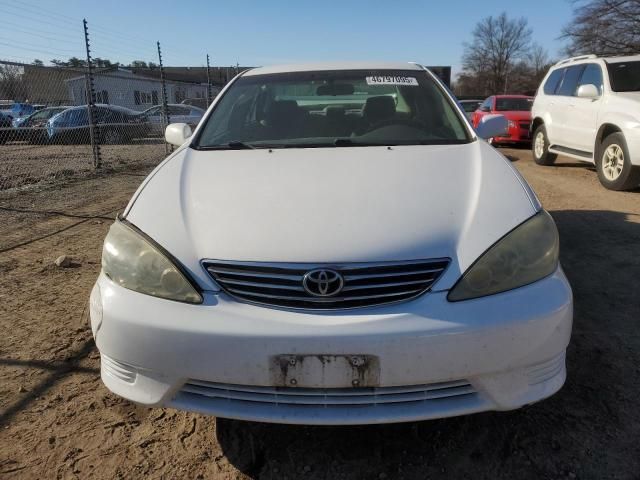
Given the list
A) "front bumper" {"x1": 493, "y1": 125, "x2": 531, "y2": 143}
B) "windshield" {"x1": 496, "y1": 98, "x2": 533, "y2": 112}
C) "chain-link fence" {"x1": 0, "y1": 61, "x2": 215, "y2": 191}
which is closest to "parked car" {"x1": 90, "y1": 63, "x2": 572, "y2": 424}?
"chain-link fence" {"x1": 0, "y1": 61, "x2": 215, "y2": 191}

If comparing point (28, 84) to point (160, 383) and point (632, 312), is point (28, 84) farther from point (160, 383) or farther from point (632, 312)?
point (632, 312)

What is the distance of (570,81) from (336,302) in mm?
8358

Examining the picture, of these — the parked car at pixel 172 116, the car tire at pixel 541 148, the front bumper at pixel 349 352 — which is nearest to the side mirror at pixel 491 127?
the front bumper at pixel 349 352

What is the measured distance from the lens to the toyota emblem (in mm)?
1823

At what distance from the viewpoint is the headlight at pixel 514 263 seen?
1.87 metres

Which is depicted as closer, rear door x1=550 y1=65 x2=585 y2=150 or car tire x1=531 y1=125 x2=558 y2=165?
rear door x1=550 y1=65 x2=585 y2=150

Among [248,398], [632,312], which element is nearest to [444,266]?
[248,398]

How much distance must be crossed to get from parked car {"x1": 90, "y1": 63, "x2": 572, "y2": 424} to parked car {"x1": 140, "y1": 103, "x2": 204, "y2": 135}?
13.4 meters

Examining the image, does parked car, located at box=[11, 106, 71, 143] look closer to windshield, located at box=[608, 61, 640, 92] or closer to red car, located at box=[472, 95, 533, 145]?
red car, located at box=[472, 95, 533, 145]

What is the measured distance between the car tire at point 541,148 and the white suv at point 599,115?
131mm

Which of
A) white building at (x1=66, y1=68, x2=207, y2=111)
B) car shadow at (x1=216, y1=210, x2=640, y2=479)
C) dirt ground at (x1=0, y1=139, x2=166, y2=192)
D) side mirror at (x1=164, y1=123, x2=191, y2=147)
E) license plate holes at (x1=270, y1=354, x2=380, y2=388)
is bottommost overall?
car shadow at (x1=216, y1=210, x2=640, y2=479)

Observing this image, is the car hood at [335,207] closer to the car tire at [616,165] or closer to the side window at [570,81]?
the car tire at [616,165]

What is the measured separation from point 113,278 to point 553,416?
6.38 feet

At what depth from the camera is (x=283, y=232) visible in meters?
1.96
